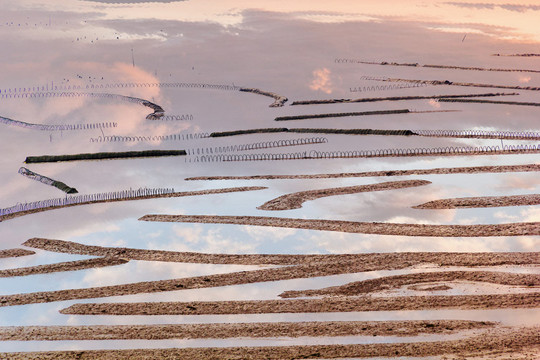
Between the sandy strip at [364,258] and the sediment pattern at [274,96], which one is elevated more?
the sediment pattern at [274,96]

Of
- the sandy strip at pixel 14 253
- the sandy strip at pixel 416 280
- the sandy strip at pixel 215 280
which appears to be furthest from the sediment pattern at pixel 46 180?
the sandy strip at pixel 416 280

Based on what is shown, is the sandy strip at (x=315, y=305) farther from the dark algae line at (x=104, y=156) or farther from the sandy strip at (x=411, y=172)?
the dark algae line at (x=104, y=156)

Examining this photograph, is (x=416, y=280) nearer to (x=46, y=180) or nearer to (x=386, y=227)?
(x=386, y=227)

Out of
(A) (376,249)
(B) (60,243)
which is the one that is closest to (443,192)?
(A) (376,249)

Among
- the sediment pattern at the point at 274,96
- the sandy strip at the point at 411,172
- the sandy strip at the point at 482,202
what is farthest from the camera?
the sediment pattern at the point at 274,96

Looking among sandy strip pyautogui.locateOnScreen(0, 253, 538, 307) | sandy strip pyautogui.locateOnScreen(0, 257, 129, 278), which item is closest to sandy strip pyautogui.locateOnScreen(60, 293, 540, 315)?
sandy strip pyautogui.locateOnScreen(0, 253, 538, 307)

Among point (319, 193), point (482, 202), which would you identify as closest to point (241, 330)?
point (319, 193)
